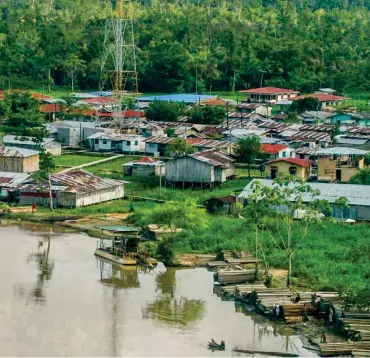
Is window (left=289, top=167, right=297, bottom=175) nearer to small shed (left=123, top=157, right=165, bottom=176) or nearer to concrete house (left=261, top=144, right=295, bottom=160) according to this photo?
concrete house (left=261, top=144, right=295, bottom=160)

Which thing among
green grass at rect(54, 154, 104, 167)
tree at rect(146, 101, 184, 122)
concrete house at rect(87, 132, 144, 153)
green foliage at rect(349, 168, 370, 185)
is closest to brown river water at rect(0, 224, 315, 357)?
green foliage at rect(349, 168, 370, 185)

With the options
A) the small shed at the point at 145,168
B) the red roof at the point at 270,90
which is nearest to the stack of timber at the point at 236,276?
the small shed at the point at 145,168

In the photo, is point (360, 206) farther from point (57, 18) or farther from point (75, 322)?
point (57, 18)

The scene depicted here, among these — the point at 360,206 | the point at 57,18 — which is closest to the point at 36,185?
the point at 360,206

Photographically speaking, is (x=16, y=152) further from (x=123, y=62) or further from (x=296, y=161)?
(x=123, y=62)

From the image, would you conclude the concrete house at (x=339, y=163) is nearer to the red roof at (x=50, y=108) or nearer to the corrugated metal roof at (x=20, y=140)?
the corrugated metal roof at (x=20, y=140)

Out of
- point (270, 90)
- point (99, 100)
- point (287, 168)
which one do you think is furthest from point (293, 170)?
point (270, 90)
